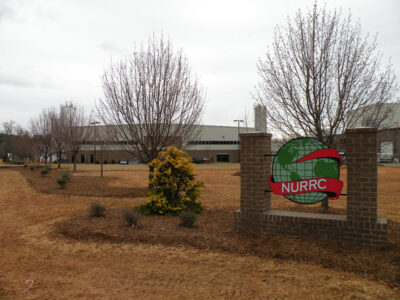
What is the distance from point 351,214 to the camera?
5.70 meters

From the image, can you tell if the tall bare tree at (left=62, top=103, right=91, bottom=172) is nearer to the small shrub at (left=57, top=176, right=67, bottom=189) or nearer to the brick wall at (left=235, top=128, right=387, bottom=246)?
the small shrub at (left=57, top=176, right=67, bottom=189)

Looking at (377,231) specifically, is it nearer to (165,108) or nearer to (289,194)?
(289,194)

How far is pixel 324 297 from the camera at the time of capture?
3.79m

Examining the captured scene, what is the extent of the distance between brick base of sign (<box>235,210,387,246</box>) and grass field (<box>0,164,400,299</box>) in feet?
0.62

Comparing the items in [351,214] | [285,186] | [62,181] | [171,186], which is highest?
[285,186]

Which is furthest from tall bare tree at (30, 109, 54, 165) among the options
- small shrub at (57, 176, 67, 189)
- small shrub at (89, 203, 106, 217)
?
small shrub at (89, 203, 106, 217)

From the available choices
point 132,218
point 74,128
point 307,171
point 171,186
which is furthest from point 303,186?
point 74,128

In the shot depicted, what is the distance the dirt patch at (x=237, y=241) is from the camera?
15.6ft

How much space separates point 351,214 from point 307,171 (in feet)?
3.88

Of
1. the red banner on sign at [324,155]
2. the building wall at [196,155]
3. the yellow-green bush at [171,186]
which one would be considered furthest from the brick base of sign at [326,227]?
the building wall at [196,155]

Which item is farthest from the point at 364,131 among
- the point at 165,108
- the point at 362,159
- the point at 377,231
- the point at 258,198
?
the point at 165,108

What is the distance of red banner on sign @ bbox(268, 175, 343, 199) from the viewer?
613 centimetres

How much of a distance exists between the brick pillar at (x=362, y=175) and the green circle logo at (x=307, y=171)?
37cm

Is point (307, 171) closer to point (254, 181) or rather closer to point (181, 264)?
point (254, 181)
